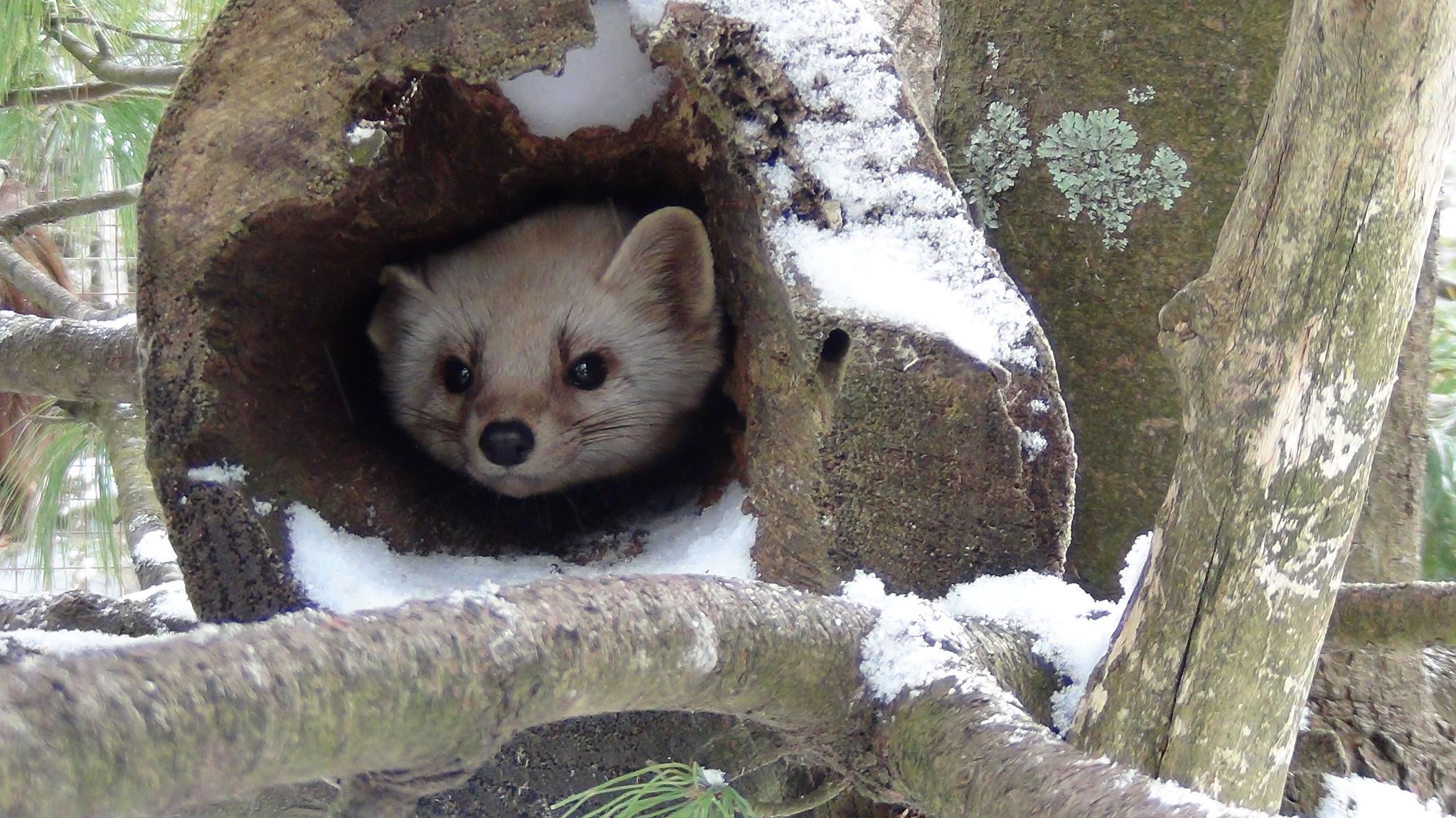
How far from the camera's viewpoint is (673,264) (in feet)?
9.05

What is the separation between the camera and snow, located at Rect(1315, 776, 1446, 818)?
196 cm

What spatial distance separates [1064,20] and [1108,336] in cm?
59

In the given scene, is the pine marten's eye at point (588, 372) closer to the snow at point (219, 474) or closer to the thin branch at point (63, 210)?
the snow at point (219, 474)

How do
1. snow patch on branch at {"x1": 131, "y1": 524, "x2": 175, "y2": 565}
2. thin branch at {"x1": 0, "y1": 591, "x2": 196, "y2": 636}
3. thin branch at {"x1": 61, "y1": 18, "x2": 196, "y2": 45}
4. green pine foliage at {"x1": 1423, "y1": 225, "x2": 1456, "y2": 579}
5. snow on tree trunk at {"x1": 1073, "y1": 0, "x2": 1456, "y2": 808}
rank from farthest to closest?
thin branch at {"x1": 61, "y1": 18, "x2": 196, "y2": 45} → green pine foliage at {"x1": 1423, "y1": 225, "x2": 1456, "y2": 579} → snow patch on branch at {"x1": 131, "y1": 524, "x2": 175, "y2": 565} → thin branch at {"x1": 0, "y1": 591, "x2": 196, "y2": 636} → snow on tree trunk at {"x1": 1073, "y1": 0, "x2": 1456, "y2": 808}

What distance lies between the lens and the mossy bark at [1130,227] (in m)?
2.23

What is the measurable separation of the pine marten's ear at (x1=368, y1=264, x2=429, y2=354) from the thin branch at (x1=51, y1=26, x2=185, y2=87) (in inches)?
43.3

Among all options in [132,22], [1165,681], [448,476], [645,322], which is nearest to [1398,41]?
[1165,681]

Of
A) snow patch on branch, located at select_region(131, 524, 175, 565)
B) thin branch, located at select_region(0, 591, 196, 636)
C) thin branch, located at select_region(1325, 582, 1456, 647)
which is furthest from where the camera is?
snow patch on branch, located at select_region(131, 524, 175, 565)

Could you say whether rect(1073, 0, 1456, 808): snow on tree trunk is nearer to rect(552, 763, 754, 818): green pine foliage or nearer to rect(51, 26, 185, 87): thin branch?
rect(552, 763, 754, 818): green pine foliage

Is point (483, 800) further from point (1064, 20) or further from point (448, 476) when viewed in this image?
point (1064, 20)

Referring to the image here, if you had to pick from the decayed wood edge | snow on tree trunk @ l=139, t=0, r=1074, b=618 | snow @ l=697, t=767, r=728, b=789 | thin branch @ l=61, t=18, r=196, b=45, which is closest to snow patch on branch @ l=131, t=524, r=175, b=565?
snow on tree trunk @ l=139, t=0, r=1074, b=618

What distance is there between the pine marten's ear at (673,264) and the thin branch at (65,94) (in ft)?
6.30

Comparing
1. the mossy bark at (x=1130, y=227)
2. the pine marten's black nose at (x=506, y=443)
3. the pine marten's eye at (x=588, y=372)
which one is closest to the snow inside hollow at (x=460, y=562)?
the pine marten's black nose at (x=506, y=443)

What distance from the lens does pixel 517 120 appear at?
2312 millimetres
